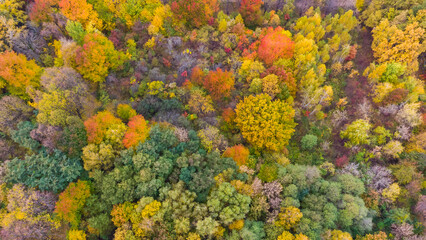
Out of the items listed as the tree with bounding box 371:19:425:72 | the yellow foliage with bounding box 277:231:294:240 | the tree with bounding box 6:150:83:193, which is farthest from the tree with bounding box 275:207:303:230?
the tree with bounding box 371:19:425:72

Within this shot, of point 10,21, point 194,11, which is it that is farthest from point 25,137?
point 194,11

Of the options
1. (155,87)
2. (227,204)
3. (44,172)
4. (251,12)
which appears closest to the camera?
(44,172)

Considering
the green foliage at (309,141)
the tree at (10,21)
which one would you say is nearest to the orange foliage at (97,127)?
the tree at (10,21)

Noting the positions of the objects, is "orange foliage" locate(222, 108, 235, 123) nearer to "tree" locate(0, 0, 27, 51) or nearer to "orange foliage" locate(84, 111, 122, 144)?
"orange foliage" locate(84, 111, 122, 144)

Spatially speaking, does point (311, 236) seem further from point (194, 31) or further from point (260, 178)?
point (194, 31)

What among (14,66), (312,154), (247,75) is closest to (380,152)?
(312,154)

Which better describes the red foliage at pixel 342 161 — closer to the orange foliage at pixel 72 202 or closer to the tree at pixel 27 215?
the orange foliage at pixel 72 202

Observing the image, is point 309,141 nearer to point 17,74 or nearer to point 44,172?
point 44,172
